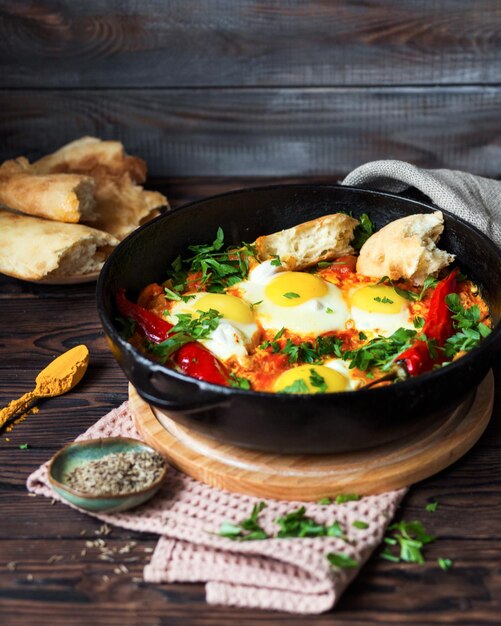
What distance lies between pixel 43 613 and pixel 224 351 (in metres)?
0.98

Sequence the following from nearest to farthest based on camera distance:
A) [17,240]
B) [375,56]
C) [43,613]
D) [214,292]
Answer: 1. [43,613]
2. [214,292]
3. [17,240]
4. [375,56]

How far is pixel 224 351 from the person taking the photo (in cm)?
271

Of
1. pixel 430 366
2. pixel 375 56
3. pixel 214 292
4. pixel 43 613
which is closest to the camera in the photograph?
pixel 43 613

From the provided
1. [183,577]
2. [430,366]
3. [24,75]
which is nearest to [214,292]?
[430,366]

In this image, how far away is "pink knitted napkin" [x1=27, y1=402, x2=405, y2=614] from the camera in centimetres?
213

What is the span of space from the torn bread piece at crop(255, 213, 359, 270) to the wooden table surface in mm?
910

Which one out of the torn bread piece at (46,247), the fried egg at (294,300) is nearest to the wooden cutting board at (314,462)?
the fried egg at (294,300)

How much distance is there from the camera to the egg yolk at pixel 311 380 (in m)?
2.46

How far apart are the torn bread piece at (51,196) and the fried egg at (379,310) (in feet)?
4.72

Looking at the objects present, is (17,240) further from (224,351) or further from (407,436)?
(407,436)

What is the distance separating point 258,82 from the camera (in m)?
4.72

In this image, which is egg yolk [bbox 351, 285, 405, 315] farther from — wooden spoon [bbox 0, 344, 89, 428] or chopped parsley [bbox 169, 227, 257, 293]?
wooden spoon [bbox 0, 344, 89, 428]

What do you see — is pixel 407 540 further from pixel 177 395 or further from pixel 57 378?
pixel 57 378

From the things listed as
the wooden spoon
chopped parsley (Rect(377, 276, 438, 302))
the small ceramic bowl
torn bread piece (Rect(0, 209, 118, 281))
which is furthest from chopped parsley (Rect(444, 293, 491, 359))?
torn bread piece (Rect(0, 209, 118, 281))
